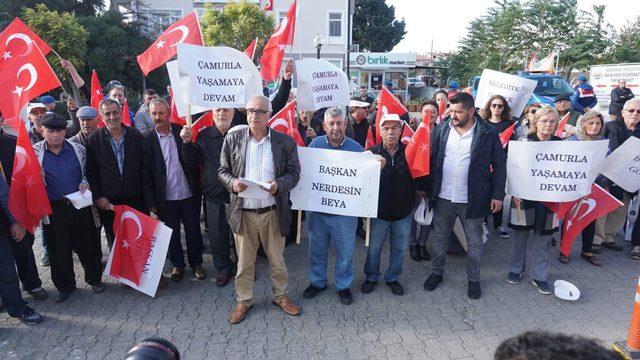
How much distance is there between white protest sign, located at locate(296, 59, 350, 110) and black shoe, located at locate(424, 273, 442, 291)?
108 inches

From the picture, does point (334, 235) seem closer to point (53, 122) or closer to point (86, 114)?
point (53, 122)

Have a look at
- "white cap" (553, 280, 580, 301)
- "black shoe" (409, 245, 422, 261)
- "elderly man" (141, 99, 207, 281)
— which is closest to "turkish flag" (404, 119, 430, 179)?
"black shoe" (409, 245, 422, 261)

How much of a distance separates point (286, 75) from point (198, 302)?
3.05 m

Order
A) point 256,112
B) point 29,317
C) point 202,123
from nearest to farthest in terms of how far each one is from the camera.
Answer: point 256,112, point 29,317, point 202,123

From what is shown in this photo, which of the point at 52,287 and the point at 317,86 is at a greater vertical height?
the point at 317,86

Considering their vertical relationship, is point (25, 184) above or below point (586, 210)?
above

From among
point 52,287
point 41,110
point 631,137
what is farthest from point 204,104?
point 631,137

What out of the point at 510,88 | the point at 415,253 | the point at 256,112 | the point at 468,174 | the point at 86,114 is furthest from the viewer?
the point at 415,253

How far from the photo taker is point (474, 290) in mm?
4488

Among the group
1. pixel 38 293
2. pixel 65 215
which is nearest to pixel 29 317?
pixel 38 293

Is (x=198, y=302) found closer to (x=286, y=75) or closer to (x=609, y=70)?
(x=286, y=75)

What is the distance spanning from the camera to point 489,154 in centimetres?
422

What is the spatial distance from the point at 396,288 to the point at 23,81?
4.74 meters

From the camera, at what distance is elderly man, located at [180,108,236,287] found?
447 cm
